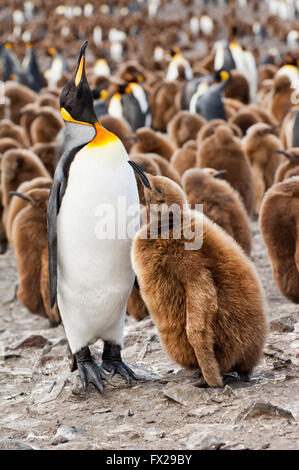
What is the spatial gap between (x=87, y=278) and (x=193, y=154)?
135 inches

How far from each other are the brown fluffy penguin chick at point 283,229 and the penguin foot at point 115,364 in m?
1.17

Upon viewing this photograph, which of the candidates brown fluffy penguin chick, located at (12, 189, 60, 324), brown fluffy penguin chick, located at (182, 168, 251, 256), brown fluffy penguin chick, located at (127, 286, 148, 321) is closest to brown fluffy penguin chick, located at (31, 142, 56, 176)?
brown fluffy penguin chick, located at (12, 189, 60, 324)

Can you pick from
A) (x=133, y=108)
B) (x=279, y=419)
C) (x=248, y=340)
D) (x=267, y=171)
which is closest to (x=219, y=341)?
(x=248, y=340)

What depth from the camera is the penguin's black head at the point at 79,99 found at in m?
2.99

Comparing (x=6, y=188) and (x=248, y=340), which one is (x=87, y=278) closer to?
(x=248, y=340)

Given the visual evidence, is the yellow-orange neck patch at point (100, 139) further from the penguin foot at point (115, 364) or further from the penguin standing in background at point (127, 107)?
the penguin standing in background at point (127, 107)

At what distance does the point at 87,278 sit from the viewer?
120 inches

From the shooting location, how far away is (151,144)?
20.5 ft

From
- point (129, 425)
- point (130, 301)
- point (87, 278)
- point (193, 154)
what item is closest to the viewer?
point (129, 425)

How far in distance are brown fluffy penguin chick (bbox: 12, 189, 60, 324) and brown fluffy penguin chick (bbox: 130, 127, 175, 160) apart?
1870 mm

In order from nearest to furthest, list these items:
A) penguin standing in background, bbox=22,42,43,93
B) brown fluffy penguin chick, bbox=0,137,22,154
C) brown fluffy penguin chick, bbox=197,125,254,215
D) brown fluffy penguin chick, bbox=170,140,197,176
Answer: brown fluffy penguin chick, bbox=197,125,254,215, brown fluffy penguin chick, bbox=170,140,197,176, brown fluffy penguin chick, bbox=0,137,22,154, penguin standing in background, bbox=22,42,43,93

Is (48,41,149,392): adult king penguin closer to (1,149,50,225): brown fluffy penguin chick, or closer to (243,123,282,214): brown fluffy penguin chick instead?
(1,149,50,225): brown fluffy penguin chick

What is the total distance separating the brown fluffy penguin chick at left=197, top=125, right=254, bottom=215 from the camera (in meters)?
5.54

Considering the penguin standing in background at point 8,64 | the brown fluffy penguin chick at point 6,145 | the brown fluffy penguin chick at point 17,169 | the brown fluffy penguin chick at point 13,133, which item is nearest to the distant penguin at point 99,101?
the brown fluffy penguin chick at point 13,133
